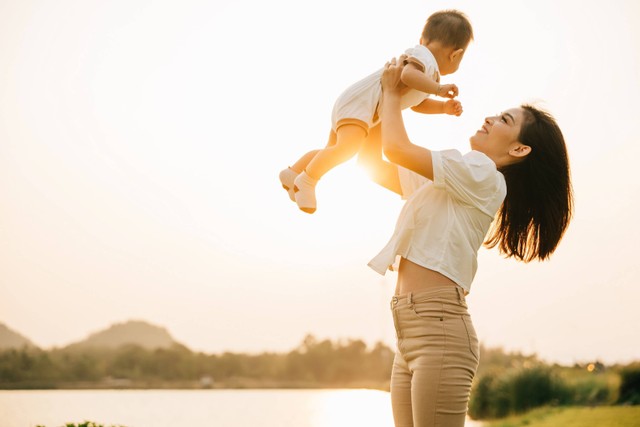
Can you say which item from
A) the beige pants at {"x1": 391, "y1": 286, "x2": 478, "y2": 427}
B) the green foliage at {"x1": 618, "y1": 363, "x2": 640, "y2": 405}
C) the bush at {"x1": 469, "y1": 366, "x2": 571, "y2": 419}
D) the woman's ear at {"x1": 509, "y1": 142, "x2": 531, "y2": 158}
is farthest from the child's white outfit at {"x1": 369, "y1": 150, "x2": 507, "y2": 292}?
the green foliage at {"x1": 618, "y1": 363, "x2": 640, "y2": 405}

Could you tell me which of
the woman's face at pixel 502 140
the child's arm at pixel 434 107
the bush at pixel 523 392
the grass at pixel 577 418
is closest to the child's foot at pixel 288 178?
the child's arm at pixel 434 107

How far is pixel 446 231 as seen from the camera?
2428 mm

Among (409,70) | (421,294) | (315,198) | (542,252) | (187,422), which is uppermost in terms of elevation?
(409,70)

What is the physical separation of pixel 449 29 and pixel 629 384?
693 inches

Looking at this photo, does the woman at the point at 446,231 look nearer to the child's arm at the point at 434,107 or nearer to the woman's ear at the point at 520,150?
the woman's ear at the point at 520,150

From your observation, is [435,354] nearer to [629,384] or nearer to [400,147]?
[400,147]

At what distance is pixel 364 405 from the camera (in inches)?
859

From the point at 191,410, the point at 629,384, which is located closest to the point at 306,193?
the point at 191,410

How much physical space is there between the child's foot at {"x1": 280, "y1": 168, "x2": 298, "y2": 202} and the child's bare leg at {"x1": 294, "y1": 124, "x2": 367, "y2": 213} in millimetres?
198

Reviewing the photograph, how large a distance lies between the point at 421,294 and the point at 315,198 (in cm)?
78

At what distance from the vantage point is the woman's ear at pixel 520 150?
8.90 feet

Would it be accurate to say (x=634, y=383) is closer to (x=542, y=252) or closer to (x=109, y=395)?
(x=109, y=395)

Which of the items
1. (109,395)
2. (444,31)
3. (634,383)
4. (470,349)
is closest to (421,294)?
(470,349)

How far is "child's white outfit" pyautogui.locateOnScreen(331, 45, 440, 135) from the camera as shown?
2959mm
